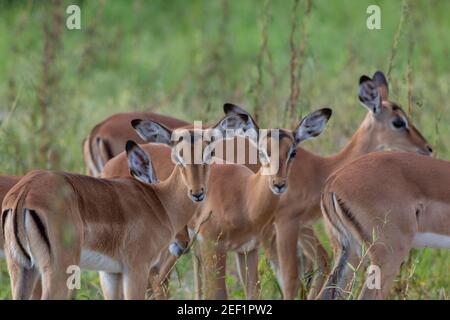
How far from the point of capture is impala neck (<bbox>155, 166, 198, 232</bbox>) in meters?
6.17

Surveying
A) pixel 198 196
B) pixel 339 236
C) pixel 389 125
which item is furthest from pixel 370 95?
pixel 198 196

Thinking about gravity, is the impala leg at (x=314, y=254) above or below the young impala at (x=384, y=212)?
below

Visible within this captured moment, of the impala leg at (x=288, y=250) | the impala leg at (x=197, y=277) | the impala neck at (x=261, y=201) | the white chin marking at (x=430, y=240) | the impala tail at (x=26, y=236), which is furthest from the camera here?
the impala leg at (x=288, y=250)

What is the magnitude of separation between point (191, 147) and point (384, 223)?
3.03ft

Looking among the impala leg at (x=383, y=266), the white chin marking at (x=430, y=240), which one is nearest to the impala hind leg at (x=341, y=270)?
the impala leg at (x=383, y=266)

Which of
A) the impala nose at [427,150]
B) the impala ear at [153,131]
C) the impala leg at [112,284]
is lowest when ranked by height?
the impala leg at [112,284]

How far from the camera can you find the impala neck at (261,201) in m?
6.79

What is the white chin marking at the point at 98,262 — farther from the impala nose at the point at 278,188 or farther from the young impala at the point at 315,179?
the young impala at the point at 315,179

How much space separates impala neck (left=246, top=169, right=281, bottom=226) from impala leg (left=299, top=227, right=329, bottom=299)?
1.31 ft

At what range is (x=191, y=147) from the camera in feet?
19.5

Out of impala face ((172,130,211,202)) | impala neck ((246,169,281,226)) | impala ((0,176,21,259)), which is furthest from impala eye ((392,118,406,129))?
impala ((0,176,21,259))

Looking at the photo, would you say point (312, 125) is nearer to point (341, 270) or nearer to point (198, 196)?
point (341, 270)

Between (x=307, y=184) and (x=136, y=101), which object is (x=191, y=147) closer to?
(x=307, y=184)
